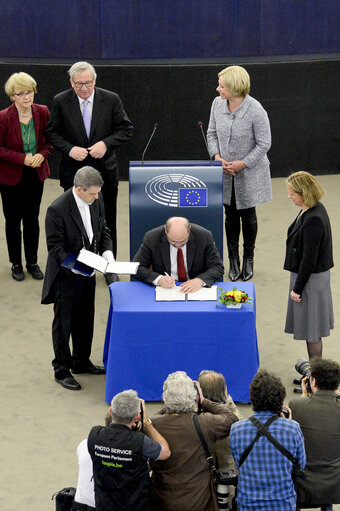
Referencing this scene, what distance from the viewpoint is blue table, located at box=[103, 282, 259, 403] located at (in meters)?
5.78

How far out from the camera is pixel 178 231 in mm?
6012

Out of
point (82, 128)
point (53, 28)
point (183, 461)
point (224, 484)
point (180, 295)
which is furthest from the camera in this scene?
point (53, 28)

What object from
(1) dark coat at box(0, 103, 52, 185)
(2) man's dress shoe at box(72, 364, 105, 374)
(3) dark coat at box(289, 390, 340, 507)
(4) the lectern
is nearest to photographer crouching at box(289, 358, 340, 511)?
(3) dark coat at box(289, 390, 340, 507)

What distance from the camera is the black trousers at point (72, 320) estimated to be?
6.06 metres

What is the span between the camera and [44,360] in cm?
663

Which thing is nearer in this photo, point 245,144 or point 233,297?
point 233,297

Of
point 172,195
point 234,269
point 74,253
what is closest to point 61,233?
point 74,253

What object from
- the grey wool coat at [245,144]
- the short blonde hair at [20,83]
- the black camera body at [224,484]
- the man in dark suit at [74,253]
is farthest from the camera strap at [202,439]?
the short blonde hair at [20,83]

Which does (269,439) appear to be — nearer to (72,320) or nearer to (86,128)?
(72,320)

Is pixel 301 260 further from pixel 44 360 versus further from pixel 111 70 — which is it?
pixel 111 70

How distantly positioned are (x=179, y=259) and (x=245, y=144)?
6.20ft

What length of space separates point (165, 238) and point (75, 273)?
0.65m

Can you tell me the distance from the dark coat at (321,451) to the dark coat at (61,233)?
6.77 feet

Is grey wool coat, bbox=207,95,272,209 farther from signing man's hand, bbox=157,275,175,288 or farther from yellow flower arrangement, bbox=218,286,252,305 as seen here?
yellow flower arrangement, bbox=218,286,252,305
